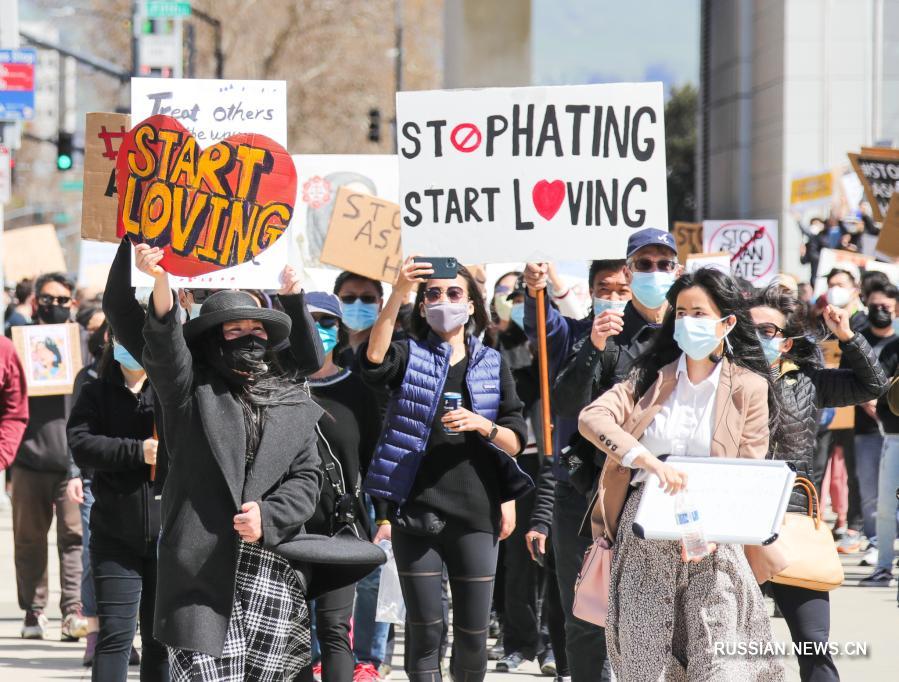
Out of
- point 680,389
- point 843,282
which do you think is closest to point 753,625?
point 680,389

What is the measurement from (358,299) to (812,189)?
14.8 m

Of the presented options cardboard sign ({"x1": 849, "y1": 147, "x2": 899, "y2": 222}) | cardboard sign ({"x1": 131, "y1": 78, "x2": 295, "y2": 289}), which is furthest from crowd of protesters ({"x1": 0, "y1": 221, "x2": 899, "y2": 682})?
cardboard sign ({"x1": 849, "y1": 147, "x2": 899, "y2": 222})

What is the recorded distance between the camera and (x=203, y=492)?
5.24 metres

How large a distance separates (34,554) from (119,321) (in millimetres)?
4960

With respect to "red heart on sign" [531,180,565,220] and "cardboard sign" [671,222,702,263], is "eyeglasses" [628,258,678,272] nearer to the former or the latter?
"red heart on sign" [531,180,565,220]

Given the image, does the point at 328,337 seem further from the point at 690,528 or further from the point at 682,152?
the point at 682,152

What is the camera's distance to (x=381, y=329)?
6500 millimetres

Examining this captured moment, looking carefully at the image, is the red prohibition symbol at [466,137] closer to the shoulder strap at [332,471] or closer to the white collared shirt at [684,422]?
the shoulder strap at [332,471]

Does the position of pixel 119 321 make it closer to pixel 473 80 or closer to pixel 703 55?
pixel 473 80

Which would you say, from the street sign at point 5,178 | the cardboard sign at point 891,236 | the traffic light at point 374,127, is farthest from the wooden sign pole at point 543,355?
the traffic light at point 374,127

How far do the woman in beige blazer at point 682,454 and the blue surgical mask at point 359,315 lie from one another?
9.22 feet

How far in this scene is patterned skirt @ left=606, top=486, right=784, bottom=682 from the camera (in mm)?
5105

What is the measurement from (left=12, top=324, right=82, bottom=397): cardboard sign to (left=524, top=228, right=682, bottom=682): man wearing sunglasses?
179 inches

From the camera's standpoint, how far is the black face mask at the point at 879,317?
38.1ft
